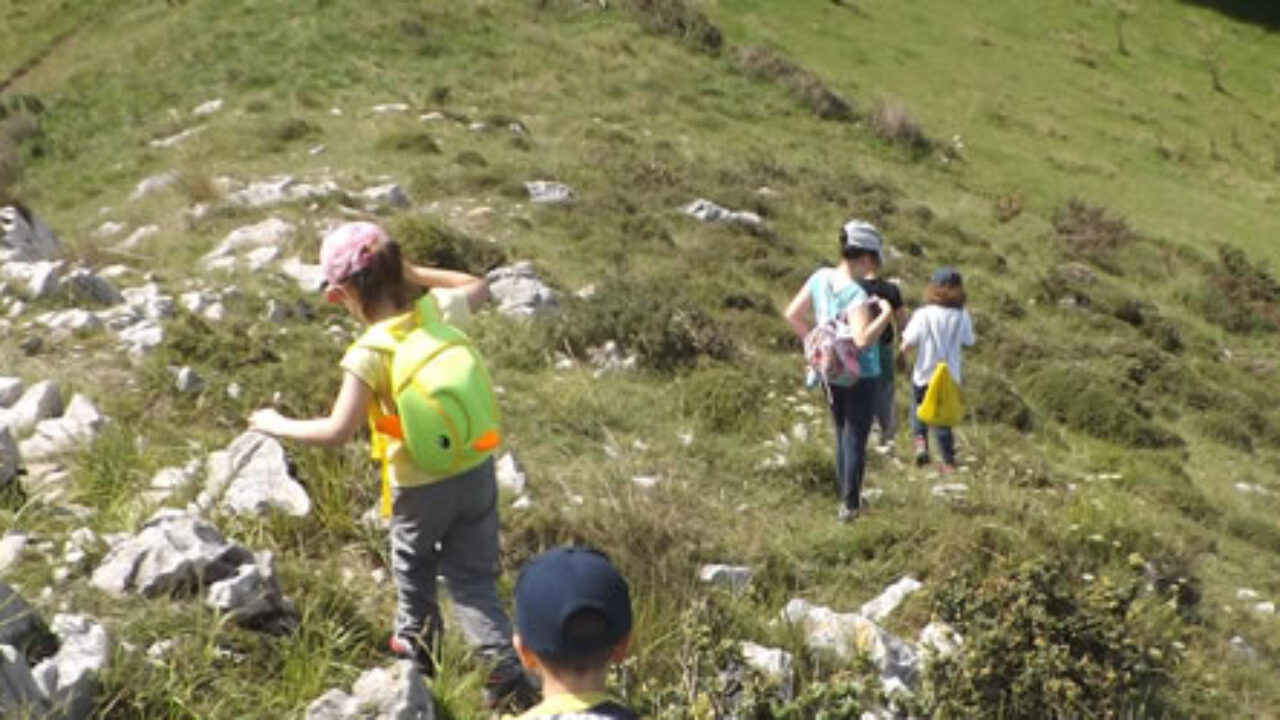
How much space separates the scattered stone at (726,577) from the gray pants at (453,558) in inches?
65.1

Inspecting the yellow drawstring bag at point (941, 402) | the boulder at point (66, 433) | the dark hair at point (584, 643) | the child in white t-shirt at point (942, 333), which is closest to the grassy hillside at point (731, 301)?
the boulder at point (66, 433)

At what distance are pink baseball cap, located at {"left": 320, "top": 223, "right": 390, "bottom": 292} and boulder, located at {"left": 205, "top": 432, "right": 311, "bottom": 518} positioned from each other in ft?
6.05

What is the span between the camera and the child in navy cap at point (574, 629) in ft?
9.89

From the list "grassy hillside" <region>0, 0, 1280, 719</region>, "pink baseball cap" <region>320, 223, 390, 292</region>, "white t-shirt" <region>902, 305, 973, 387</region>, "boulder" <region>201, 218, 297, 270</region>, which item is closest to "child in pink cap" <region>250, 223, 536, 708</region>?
"pink baseball cap" <region>320, 223, 390, 292</region>

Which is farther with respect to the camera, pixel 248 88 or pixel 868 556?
pixel 248 88

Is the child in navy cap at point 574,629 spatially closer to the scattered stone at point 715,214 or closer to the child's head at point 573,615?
the child's head at point 573,615

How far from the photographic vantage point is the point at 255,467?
5945mm

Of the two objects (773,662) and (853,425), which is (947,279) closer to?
(853,425)

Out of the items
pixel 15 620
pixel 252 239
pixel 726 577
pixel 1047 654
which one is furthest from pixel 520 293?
pixel 15 620

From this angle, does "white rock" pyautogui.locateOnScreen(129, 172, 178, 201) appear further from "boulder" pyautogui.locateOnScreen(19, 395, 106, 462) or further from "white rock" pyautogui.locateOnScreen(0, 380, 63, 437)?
"boulder" pyautogui.locateOnScreen(19, 395, 106, 462)

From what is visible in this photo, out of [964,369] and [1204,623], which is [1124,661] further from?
[964,369]

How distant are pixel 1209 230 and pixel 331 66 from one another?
741 inches

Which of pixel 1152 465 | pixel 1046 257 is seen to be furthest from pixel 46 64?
pixel 1152 465

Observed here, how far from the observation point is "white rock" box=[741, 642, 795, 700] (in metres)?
5.11
